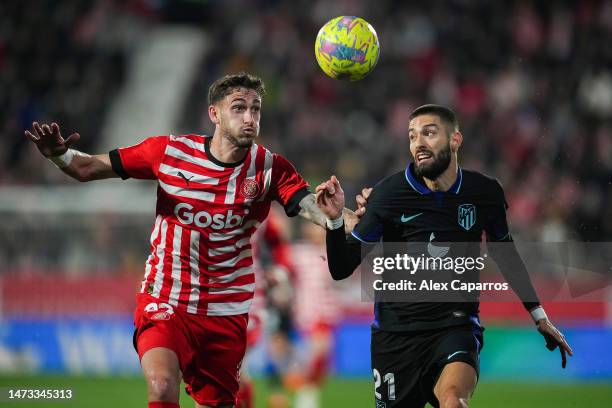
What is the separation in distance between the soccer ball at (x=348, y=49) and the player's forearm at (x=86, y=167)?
1.66 m

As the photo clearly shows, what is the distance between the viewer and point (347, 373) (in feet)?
49.9

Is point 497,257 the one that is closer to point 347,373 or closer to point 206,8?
point 347,373

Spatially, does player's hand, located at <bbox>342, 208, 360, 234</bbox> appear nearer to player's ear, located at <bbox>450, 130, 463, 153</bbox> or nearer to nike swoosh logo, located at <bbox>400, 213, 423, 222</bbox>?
nike swoosh logo, located at <bbox>400, 213, 423, 222</bbox>

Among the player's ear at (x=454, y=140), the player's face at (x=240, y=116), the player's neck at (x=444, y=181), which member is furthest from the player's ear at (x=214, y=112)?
the player's ear at (x=454, y=140)

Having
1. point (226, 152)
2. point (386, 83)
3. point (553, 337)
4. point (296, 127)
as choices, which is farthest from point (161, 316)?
point (386, 83)

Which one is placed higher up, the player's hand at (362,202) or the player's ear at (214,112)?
the player's ear at (214,112)

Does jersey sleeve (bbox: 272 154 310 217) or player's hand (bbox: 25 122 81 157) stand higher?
player's hand (bbox: 25 122 81 157)

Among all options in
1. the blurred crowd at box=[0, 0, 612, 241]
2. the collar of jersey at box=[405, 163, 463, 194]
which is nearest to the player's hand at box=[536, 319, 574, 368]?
the collar of jersey at box=[405, 163, 463, 194]

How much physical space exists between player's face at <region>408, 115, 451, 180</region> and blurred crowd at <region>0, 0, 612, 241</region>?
9.70m

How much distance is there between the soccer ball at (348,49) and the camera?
22.5 ft

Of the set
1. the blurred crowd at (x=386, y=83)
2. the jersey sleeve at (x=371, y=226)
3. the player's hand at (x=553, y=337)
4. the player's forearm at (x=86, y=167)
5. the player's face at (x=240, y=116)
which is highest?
the blurred crowd at (x=386, y=83)

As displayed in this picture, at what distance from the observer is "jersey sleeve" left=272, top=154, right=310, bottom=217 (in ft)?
21.8

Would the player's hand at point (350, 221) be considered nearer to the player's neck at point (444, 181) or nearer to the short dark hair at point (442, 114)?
the player's neck at point (444, 181)

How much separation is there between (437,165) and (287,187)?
1.01 m
